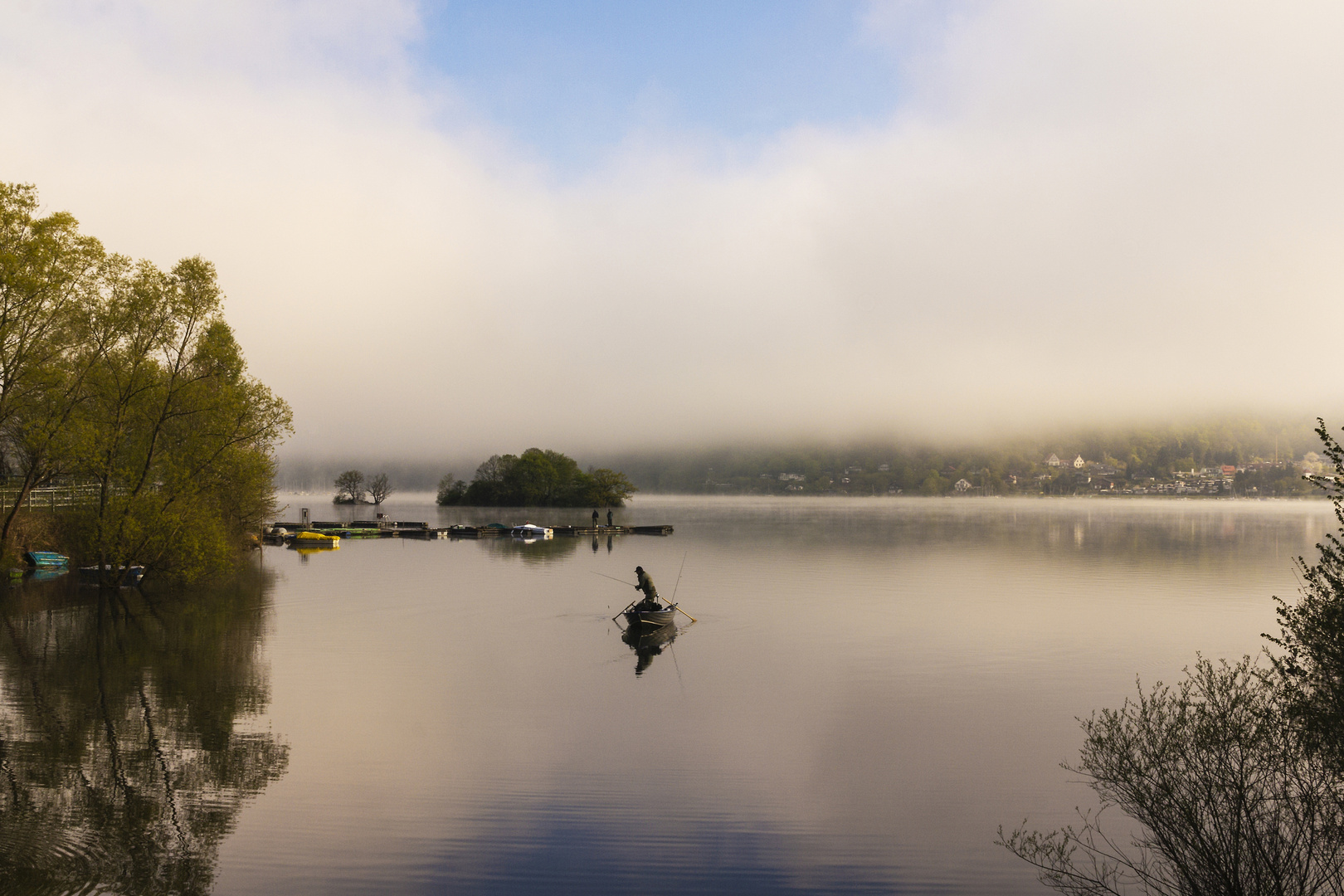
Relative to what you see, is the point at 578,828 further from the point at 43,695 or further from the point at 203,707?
the point at 43,695

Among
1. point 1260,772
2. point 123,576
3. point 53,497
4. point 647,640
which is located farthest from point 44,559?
point 1260,772

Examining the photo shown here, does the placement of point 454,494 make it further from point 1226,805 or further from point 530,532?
point 1226,805

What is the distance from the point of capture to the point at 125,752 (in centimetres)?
1562

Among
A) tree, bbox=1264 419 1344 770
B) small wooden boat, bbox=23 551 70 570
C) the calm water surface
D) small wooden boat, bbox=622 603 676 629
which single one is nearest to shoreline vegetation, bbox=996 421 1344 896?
tree, bbox=1264 419 1344 770

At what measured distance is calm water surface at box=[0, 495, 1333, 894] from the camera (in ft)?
38.8

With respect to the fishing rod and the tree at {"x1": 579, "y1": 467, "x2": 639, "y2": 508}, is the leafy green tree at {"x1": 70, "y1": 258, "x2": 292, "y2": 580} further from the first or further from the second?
the tree at {"x1": 579, "y1": 467, "x2": 639, "y2": 508}

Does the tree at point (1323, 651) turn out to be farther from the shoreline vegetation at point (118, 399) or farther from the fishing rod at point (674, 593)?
the shoreline vegetation at point (118, 399)

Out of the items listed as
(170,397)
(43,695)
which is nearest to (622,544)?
(170,397)

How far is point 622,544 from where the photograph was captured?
8288 centimetres

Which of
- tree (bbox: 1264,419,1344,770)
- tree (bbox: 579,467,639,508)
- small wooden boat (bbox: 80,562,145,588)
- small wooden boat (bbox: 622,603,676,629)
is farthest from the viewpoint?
tree (bbox: 579,467,639,508)

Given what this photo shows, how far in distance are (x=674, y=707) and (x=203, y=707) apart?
32.9ft

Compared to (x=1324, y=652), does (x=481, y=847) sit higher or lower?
lower

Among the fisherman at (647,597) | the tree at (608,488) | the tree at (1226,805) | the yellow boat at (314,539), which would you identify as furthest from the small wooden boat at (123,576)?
the tree at (608,488)

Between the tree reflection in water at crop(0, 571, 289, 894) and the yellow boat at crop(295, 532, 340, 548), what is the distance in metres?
48.8
